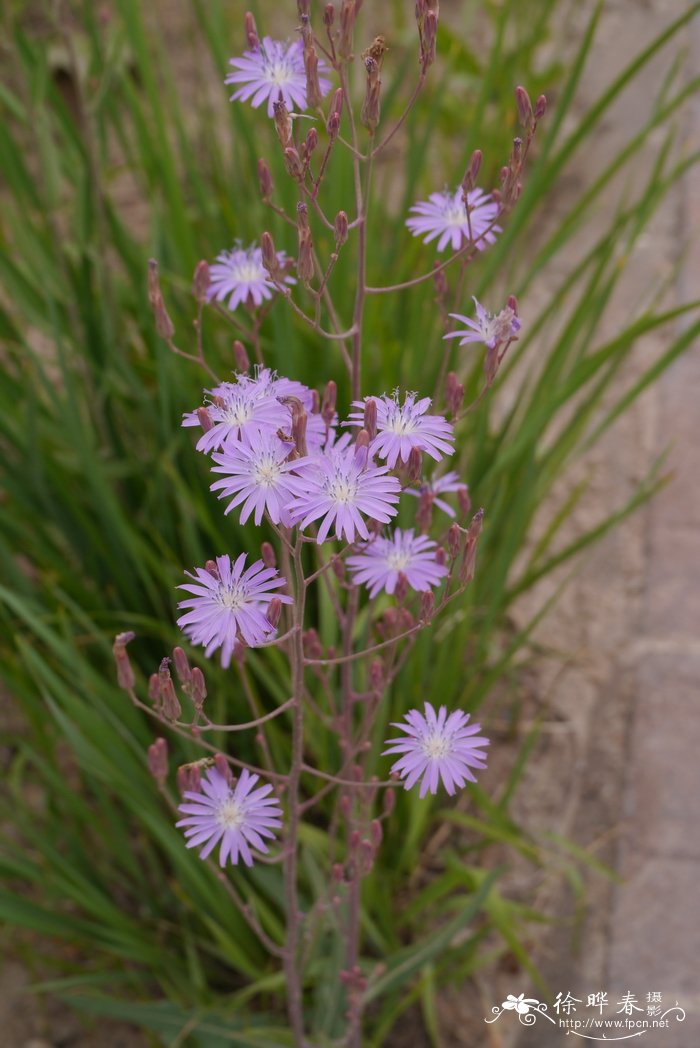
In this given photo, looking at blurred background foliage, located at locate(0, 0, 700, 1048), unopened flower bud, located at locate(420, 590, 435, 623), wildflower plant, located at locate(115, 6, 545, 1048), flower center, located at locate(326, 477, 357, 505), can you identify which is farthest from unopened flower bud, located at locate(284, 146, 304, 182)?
blurred background foliage, located at locate(0, 0, 700, 1048)

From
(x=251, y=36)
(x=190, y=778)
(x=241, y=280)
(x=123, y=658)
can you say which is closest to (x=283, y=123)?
(x=251, y=36)

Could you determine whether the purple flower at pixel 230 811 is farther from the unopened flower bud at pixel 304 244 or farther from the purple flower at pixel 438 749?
the unopened flower bud at pixel 304 244

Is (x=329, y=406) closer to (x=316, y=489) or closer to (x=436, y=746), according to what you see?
(x=316, y=489)

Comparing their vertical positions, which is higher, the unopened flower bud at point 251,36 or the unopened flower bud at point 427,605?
the unopened flower bud at point 251,36

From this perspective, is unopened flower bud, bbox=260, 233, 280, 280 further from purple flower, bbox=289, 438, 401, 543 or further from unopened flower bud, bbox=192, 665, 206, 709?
unopened flower bud, bbox=192, 665, 206, 709

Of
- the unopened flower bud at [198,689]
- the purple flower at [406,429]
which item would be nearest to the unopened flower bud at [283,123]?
the purple flower at [406,429]

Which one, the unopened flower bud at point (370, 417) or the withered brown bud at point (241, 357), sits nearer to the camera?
the unopened flower bud at point (370, 417)

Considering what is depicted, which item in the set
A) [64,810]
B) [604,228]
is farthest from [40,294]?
[604,228]
